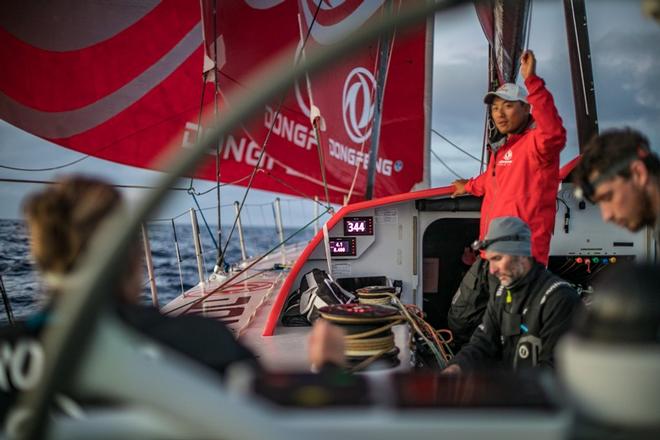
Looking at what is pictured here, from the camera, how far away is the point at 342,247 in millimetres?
4672

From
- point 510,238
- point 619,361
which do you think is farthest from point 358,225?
point 619,361

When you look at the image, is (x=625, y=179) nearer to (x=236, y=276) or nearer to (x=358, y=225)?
(x=358, y=225)

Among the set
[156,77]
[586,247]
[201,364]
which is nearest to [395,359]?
[201,364]

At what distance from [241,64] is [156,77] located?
1073 millimetres

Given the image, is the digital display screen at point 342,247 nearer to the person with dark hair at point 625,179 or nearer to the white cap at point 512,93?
the white cap at point 512,93

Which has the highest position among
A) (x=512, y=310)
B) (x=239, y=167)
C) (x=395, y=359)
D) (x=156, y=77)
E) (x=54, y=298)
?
(x=156, y=77)

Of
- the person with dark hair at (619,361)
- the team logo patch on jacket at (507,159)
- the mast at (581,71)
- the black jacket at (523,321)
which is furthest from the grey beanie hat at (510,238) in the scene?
the mast at (581,71)

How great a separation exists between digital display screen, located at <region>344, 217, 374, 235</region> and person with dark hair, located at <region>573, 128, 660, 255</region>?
318 cm

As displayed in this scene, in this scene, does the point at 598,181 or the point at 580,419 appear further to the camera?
the point at 598,181

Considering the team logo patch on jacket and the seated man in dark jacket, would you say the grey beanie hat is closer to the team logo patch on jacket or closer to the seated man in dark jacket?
the seated man in dark jacket

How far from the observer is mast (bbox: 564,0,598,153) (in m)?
5.06

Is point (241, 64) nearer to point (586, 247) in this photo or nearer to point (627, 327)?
point (586, 247)

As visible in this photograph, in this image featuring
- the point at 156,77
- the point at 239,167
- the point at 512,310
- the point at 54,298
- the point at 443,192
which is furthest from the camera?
the point at 239,167

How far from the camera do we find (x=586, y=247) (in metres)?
4.62
